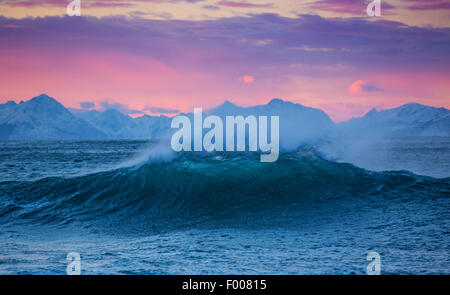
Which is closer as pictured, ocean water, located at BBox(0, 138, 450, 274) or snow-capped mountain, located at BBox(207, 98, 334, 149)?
ocean water, located at BBox(0, 138, 450, 274)

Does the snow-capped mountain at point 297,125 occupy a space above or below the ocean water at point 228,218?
above

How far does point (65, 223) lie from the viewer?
10.8 metres

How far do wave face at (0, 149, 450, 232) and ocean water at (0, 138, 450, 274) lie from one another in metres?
0.04

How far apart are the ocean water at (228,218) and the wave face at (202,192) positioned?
0.04 metres

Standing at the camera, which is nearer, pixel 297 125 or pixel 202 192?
pixel 202 192

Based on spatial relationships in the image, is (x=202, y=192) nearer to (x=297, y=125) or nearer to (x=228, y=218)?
(x=228, y=218)

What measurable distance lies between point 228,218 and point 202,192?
8.98 feet

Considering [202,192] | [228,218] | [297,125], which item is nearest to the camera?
[228,218]

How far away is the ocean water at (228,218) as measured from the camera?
20.9 feet

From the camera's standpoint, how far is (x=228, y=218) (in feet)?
34.2

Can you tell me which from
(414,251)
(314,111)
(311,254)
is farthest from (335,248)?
(314,111)

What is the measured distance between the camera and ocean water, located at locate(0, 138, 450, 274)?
6363mm

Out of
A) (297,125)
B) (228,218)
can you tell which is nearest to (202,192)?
(228,218)
